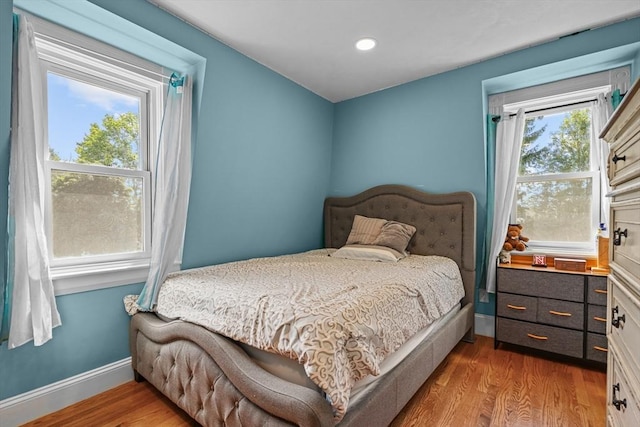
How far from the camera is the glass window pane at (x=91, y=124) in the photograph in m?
1.88

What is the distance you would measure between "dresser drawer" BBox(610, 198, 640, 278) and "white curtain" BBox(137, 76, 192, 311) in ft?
7.24

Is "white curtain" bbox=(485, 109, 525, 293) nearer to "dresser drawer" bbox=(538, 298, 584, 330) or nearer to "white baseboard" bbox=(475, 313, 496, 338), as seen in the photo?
"white baseboard" bbox=(475, 313, 496, 338)

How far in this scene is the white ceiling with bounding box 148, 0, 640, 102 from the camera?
6.51ft

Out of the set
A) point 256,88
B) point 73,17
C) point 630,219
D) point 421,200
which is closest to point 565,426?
point 630,219

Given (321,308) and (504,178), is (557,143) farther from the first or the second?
(321,308)

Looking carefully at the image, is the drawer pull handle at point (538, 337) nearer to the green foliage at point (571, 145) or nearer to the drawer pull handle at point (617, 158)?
the green foliage at point (571, 145)

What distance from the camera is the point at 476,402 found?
5.95ft

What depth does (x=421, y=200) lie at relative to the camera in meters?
3.03

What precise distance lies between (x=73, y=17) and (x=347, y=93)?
241 cm

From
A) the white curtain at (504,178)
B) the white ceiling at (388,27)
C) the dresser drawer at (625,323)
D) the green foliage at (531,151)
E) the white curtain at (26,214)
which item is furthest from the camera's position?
the green foliage at (531,151)

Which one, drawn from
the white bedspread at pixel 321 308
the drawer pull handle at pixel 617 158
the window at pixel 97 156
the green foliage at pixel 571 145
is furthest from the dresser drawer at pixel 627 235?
the window at pixel 97 156

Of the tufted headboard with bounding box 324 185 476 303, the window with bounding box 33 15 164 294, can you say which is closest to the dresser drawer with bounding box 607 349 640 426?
the tufted headboard with bounding box 324 185 476 303

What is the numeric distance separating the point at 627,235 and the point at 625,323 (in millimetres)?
299

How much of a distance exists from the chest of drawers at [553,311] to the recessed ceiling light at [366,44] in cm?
207
